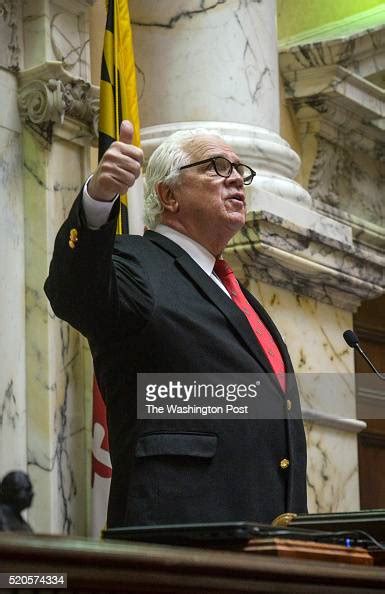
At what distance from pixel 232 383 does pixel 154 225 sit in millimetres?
593

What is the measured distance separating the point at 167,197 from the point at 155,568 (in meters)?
2.00

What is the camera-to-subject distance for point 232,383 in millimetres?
3242

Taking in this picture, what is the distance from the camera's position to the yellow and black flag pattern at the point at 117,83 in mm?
4672

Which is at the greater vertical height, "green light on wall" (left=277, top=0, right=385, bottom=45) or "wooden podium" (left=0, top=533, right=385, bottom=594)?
"green light on wall" (left=277, top=0, right=385, bottom=45)

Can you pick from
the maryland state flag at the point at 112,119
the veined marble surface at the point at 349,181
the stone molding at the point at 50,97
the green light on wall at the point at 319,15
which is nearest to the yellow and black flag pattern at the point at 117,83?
the maryland state flag at the point at 112,119

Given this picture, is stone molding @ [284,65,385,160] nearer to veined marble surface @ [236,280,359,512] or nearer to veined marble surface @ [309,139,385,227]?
veined marble surface @ [309,139,385,227]

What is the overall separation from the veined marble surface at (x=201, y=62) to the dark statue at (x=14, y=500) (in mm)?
2083

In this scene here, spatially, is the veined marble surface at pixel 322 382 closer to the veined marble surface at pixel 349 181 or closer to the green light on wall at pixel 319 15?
the veined marble surface at pixel 349 181

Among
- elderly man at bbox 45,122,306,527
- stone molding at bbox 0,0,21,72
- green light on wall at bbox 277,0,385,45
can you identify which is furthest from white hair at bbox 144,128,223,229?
green light on wall at bbox 277,0,385,45

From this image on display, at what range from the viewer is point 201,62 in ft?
18.8

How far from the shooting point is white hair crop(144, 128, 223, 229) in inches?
143

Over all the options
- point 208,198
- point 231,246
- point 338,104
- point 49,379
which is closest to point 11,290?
point 49,379

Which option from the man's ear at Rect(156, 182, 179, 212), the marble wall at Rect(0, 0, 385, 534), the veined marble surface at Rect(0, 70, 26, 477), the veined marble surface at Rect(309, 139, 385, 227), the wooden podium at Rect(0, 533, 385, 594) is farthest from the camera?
the veined marble surface at Rect(309, 139, 385, 227)

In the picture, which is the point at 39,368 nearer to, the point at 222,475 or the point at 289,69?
the point at 222,475
